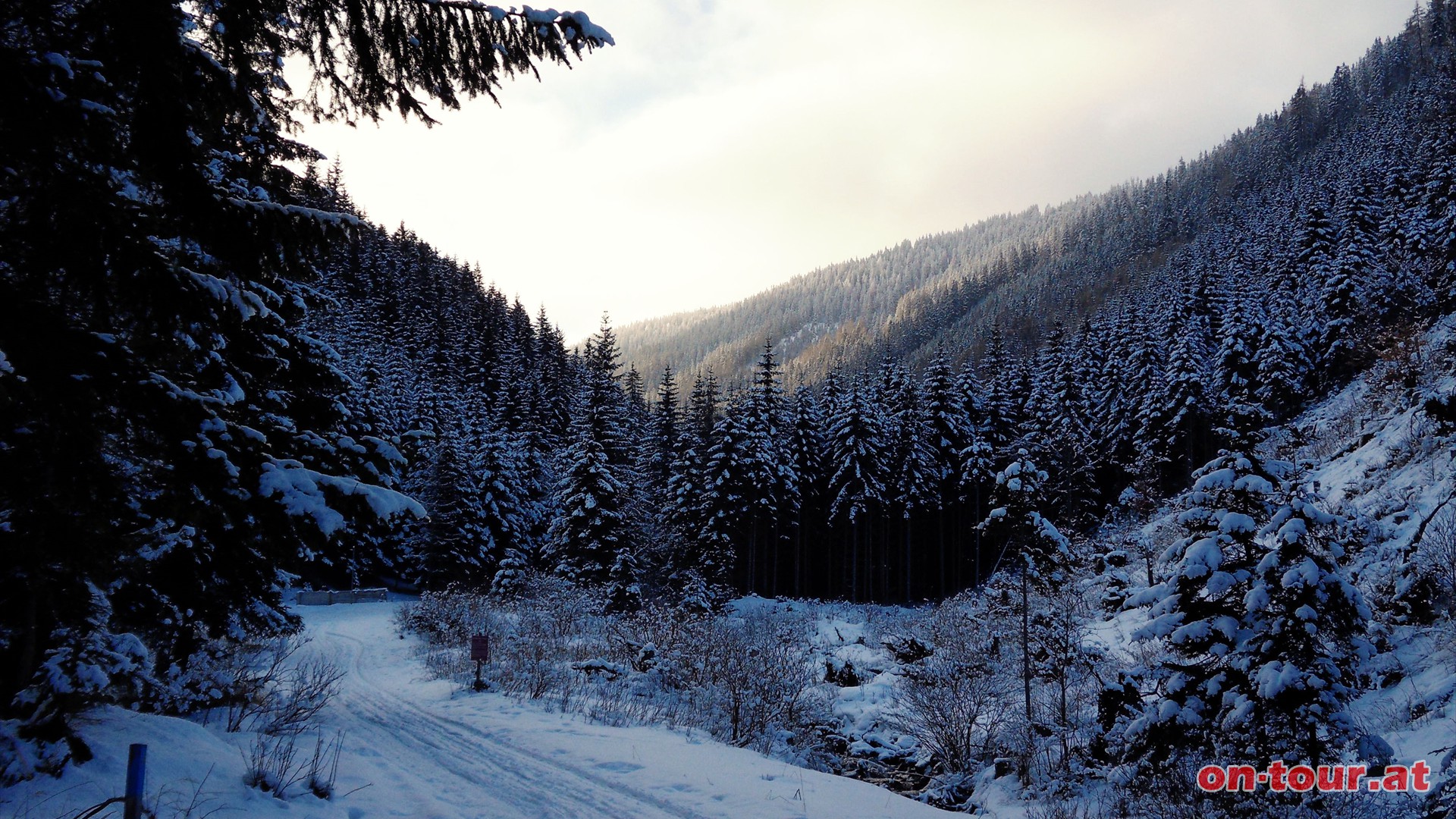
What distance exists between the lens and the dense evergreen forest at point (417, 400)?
4.21m

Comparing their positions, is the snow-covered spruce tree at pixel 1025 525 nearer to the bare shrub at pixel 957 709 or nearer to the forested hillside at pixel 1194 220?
the bare shrub at pixel 957 709

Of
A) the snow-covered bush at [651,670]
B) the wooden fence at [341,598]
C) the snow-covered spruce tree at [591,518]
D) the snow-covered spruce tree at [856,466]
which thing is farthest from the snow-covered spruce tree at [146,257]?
the snow-covered spruce tree at [856,466]

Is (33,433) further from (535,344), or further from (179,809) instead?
(535,344)

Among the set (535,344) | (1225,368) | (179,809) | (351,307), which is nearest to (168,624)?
(179,809)

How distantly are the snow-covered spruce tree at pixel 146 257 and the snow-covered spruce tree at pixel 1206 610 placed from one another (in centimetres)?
957

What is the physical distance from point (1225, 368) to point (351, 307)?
6801 centimetres

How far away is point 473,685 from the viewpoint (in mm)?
13641

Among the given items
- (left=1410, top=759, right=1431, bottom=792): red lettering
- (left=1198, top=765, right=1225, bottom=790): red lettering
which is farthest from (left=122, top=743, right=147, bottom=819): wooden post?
(left=1410, top=759, right=1431, bottom=792): red lettering

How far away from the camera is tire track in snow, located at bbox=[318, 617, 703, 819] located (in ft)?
24.2

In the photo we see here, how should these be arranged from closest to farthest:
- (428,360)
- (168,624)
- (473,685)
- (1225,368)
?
(168,624)
(473,685)
(1225,368)
(428,360)

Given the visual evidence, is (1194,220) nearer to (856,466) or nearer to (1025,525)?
(856,466)

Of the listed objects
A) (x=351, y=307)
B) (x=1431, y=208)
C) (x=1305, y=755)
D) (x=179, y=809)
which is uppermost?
(x=1431, y=208)

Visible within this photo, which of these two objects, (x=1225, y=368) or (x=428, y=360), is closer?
(x=1225, y=368)

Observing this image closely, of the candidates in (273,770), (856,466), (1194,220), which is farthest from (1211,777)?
(1194,220)
